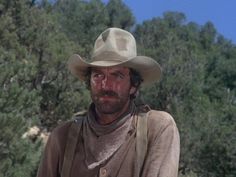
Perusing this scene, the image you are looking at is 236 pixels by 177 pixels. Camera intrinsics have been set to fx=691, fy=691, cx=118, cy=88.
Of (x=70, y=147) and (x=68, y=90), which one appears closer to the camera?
(x=70, y=147)

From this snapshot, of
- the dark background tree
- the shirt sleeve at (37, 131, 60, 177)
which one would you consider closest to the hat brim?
the shirt sleeve at (37, 131, 60, 177)

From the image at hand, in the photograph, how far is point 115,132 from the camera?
2439mm

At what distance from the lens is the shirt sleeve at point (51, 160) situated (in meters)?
2.50

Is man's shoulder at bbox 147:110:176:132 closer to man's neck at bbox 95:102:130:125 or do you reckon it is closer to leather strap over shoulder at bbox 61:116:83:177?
man's neck at bbox 95:102:130:125

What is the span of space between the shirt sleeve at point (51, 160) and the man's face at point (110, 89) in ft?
0.69

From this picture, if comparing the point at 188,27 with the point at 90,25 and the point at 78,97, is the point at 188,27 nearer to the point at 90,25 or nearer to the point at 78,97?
the point at 90,25

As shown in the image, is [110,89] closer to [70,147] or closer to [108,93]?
[108,93]

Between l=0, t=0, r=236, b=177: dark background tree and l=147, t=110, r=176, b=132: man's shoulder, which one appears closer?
l=147, t=110, r=176, b=132: man's shoulder

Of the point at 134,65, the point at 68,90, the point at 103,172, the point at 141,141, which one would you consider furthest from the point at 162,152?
the point at 68,90

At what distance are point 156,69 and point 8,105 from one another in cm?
1811

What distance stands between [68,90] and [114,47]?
3217cm

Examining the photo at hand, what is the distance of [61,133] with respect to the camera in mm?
2506

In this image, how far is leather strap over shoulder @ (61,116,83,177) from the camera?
8.09 ft

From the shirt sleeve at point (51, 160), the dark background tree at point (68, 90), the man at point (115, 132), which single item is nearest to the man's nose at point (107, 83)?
the man at point (115, 132)
